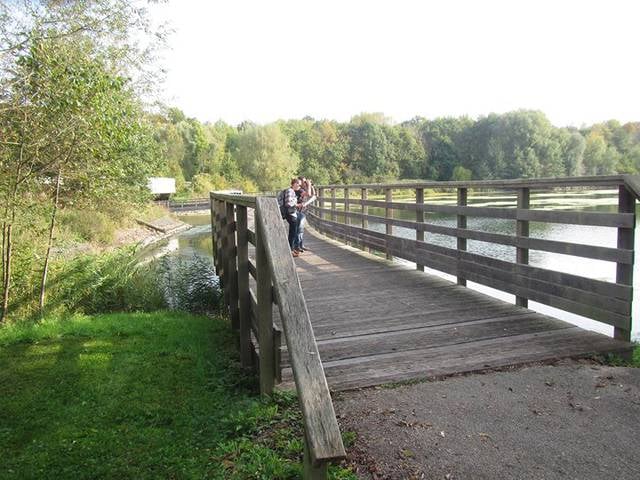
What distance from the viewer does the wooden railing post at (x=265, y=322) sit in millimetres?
3309

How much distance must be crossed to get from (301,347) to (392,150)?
9225 cm

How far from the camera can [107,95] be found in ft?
25.4

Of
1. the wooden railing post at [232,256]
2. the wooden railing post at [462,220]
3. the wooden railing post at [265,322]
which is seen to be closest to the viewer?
the wooden railing post at [265,322]

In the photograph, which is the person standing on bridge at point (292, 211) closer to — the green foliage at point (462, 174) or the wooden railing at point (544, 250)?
the wooden railing at point (544, 250)

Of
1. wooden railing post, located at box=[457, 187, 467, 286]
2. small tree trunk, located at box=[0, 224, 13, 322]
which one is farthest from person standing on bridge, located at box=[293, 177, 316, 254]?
small tree trunk, located at box=[0, 224, 13, 322]

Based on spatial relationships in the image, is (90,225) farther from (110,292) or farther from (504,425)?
(504,425)

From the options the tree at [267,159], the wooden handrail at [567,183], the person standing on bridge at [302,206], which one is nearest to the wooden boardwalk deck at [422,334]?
the wooden handrail at [567,183]

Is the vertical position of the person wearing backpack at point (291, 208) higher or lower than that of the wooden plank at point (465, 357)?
higher

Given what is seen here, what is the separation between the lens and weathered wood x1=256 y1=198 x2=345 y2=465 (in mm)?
A: 1953

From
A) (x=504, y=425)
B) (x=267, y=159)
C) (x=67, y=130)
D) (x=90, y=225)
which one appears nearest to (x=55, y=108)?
(x=67, y=130)

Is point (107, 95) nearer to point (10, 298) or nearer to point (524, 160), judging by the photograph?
point (10, 298)

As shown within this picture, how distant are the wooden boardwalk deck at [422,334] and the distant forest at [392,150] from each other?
52.7 meters

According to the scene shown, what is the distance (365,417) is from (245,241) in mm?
2023

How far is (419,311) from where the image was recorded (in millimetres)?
5164
